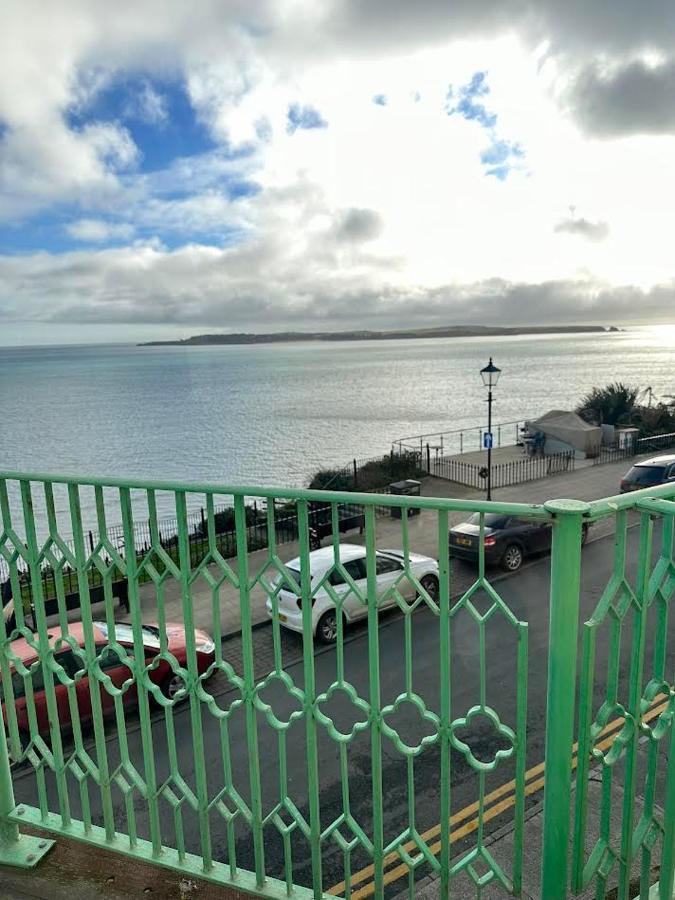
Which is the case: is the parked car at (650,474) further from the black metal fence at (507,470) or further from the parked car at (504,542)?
the black metal fence at (507,470)

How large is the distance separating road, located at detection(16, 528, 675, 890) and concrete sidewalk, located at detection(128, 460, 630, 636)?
1.94 meters

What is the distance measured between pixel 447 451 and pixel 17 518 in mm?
37369

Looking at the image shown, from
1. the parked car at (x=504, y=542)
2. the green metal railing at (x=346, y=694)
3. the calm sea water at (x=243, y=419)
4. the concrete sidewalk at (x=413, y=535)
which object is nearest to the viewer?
the green metal railing at (x=346, y=694)

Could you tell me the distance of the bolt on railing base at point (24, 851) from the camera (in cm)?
336

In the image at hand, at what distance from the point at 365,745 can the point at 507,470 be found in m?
24.6

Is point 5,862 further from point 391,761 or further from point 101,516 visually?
point 391,761

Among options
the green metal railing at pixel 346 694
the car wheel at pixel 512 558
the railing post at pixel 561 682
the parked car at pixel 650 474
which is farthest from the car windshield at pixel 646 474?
the railing post at pixel 561 682

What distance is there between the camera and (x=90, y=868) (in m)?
3.31

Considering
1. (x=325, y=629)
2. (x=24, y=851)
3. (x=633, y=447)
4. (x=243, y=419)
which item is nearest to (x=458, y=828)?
(x=24, y=851)

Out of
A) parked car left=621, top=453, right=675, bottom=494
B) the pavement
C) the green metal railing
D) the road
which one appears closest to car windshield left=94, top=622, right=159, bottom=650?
the road

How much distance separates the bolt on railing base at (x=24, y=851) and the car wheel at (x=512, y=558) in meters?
13.0

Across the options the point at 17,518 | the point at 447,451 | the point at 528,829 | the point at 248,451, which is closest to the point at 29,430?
the point at 248,451

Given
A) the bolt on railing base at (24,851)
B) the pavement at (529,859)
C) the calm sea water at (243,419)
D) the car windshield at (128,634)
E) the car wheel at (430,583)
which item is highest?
the bolt on railing base at (24,851)

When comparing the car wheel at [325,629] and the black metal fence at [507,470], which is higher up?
the car wheel at [325,629]
